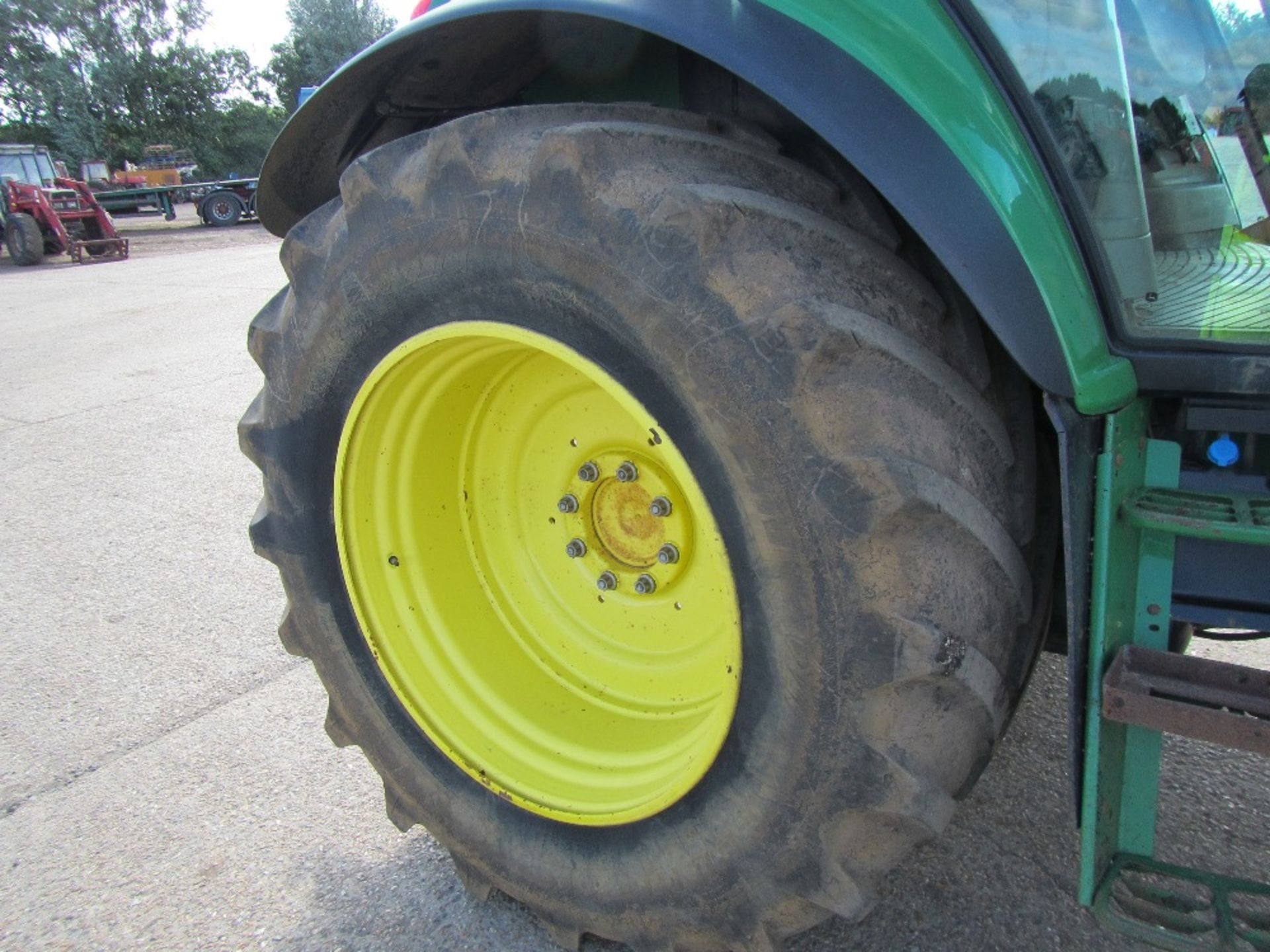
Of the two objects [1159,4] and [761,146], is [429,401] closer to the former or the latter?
[761,146]

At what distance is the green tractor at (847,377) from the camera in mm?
1228

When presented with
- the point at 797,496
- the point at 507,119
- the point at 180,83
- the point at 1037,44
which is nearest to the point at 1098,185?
the point at 1037,44

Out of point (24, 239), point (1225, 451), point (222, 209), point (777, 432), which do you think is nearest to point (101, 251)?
point (24, 239)

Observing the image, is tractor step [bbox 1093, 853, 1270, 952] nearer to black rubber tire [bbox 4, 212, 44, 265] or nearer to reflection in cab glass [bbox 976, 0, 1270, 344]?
reflection in cab glass [bbox 976, 0, 1270, 344]

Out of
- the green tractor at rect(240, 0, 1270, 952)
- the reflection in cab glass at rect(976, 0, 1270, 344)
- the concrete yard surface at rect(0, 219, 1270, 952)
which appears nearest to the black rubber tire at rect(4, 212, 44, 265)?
the concrete yard surface at rect(0, 219, 1270, 952)

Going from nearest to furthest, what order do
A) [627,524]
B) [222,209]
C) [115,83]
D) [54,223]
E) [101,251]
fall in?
[627,524], [54,223], [101,251], [222,209], [115,83]

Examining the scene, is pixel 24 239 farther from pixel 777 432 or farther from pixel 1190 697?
pixel 1190 697

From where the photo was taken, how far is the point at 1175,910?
1396 millimetres

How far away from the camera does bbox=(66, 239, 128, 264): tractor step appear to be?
15.8 m

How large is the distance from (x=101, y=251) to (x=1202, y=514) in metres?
18.7

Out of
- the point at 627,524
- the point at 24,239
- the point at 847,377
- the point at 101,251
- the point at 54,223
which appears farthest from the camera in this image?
the point at 101,251

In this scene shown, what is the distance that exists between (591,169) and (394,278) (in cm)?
42

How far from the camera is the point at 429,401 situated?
5.88ft

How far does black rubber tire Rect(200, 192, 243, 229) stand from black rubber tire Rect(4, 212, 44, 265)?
7.72 meters
